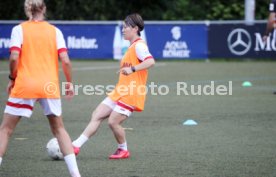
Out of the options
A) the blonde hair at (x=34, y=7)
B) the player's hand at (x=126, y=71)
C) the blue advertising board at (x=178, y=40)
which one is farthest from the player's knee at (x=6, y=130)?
the blue advertising board at (x=178, y=40)

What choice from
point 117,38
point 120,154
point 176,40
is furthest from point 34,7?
point 176,40

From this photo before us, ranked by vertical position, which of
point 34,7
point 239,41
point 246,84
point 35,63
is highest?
point 34,7

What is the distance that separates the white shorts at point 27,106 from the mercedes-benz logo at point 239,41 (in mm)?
22462

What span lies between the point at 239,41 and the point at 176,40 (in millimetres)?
2257

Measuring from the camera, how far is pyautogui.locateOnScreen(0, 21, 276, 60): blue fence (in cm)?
3014

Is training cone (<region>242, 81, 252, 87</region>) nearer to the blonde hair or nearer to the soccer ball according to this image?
the soccer ball

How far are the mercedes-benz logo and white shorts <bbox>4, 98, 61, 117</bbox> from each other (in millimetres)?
22462

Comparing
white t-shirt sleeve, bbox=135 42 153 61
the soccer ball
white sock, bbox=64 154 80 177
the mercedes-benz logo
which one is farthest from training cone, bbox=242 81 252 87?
white sock, bbox=64 154 80 177

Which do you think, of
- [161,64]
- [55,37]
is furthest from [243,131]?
[161,64]

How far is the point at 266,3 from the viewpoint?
42844 millimetres

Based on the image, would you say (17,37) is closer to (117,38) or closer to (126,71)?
(126,71)

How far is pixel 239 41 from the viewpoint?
3016 cm

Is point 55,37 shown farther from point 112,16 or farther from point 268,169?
point 112,16

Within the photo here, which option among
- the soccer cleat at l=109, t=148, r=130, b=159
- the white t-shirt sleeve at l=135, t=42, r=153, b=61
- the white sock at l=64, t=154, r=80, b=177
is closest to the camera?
the white sock at l=64, t=154, r=80, b=177
